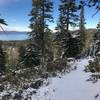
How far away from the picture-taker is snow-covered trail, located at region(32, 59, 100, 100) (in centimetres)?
1627

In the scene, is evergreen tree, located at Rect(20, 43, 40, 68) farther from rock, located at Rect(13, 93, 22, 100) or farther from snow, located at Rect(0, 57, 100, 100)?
rock, located at Rect(13, 93, 22, 100)

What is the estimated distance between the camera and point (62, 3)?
148ft

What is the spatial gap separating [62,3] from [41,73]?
84.5 ft

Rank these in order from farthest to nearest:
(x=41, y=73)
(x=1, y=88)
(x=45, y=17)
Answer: (x=45, y=17)
(x=41, y=73)
(x=1, y=88)

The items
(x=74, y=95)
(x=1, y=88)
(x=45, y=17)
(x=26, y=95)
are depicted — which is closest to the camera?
(x=74, y=95)

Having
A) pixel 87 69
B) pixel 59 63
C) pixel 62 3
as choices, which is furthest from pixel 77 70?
pixel 62 3

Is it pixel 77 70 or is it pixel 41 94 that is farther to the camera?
pixel 77 70

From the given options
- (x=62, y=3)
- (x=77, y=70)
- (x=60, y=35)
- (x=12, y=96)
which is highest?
(x=62, y=3)

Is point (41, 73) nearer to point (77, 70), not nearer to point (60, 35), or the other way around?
point (77, 70)

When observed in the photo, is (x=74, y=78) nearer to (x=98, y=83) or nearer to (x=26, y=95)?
(x=98, y=83)

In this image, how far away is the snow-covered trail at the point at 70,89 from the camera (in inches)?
640

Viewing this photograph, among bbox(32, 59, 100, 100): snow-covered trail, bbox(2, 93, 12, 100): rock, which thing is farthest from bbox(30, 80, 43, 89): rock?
bbox(2, 93, 12, 100): rock

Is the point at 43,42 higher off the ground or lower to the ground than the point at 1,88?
higher

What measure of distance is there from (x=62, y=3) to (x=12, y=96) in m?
29.4
